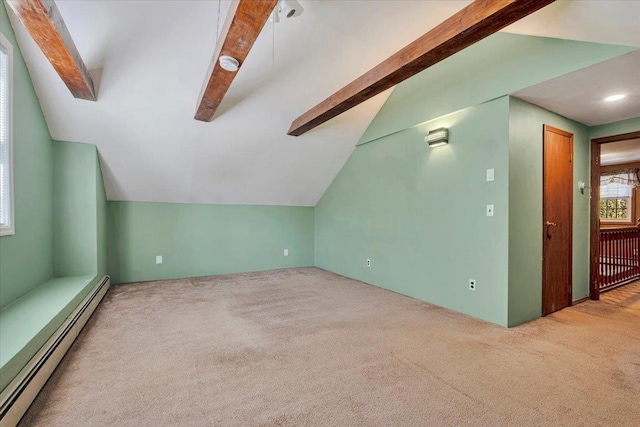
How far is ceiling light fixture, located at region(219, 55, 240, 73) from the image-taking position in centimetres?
215

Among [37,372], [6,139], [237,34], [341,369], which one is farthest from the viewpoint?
[6,139]

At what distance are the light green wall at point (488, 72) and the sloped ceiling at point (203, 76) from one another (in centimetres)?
Result: 29

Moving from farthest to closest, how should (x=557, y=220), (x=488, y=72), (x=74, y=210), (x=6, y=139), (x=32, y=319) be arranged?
(x=74, y=210) < (x=557, y=220) < (x=488, y=72) < (x=6, y=139) < (x=32, y=319)

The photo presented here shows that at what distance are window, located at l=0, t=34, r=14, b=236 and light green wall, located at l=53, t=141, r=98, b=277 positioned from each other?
117 cm

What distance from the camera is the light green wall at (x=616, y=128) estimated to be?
3254mm

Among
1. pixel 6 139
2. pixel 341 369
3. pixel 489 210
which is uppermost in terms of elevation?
pixel 6 139

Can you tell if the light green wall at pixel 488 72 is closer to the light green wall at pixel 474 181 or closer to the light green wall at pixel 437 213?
the light green wall at pixel 474 181

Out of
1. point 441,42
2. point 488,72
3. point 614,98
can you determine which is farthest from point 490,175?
point 441,42

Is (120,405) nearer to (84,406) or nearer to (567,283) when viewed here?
(84,406)

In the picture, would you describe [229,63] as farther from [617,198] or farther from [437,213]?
[617,198]

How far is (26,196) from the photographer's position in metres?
2.72

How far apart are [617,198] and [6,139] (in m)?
11.6

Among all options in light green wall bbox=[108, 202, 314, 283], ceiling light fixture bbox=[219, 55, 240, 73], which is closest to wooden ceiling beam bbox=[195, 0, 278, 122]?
ceiling light fixture bbox=[219, 55, 240, 73]

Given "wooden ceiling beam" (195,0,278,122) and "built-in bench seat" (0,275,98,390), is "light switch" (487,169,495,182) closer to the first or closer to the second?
"wooden ceiling beam" (195,0,278,122)
